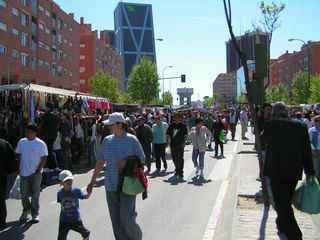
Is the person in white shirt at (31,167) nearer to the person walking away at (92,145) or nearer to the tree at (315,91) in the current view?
the person walking away at (92,145)

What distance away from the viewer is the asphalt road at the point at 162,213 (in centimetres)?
766

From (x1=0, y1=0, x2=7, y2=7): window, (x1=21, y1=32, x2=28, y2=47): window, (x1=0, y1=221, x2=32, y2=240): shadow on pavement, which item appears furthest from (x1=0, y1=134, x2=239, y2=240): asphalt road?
(x1=21, y1=32, x2=28, y2=47): window

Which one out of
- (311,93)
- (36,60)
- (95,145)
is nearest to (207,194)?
(95,145)

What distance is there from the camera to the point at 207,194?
11.4 metres

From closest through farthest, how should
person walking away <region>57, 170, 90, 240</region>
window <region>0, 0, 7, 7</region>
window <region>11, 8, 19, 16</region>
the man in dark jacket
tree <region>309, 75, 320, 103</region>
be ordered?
the man in dark jacket
person walking away <region>57, 170, 90, 240</region>
window <region>0, 0, 7, 7</region>
window <region>11, 8, 19, 16</region>
tree <region>309, 75, 320, 103</region>

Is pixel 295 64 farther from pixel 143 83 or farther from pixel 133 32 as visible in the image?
pixel 143 83

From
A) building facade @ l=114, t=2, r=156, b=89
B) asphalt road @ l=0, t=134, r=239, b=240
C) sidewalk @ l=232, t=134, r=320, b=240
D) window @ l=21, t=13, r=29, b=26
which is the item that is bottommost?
asphalt road @ l=0, t=134, r=239, b=240

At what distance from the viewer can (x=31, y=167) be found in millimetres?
8492

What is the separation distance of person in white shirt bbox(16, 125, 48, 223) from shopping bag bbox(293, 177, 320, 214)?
4.32 metres

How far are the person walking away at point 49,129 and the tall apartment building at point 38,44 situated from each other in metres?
41.5

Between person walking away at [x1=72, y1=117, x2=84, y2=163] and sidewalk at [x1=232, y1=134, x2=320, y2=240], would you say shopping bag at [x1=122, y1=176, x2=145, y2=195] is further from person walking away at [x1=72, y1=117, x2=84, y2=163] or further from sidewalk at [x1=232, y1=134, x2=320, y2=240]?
person walking away at [x1=72, y1=117, x2=84, y2=163]

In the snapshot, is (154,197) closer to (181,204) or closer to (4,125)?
(181,204)

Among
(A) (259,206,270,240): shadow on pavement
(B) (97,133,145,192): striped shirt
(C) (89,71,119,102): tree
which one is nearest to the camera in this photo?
(B) (97,133,145,192): striped shirt

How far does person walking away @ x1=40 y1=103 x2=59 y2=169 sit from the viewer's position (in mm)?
14859
